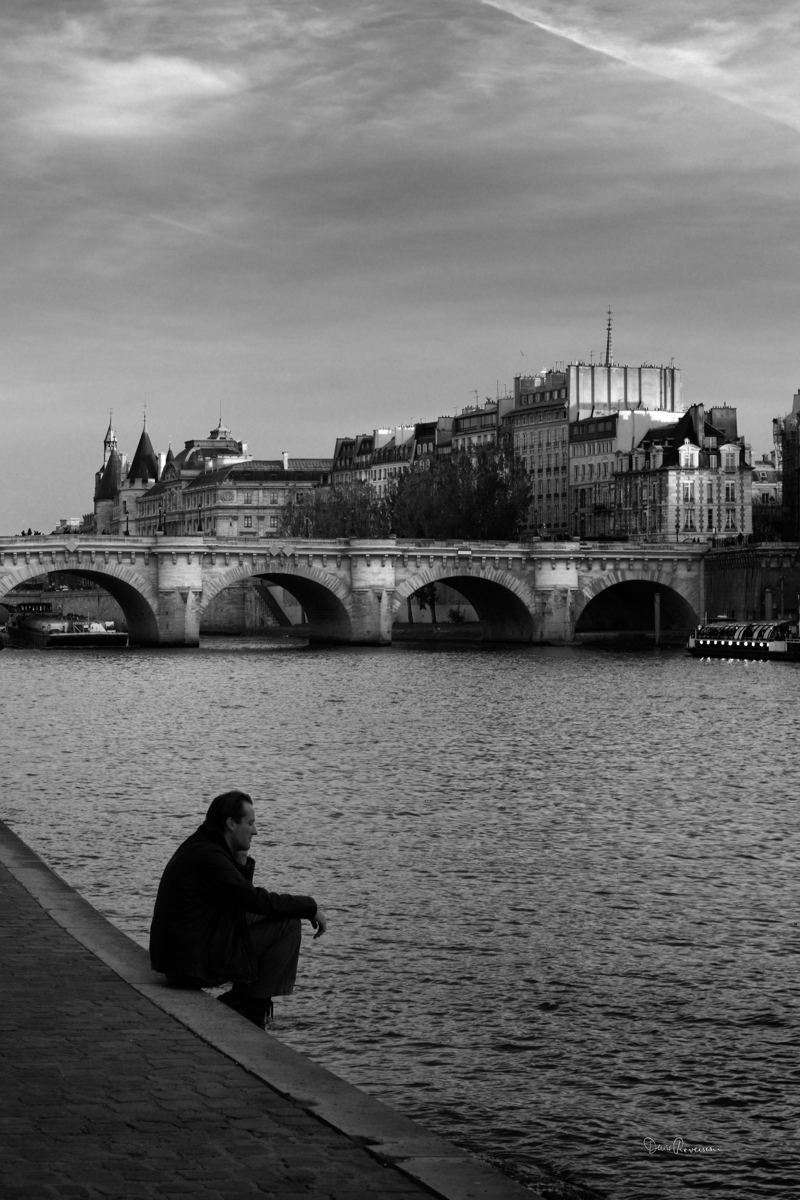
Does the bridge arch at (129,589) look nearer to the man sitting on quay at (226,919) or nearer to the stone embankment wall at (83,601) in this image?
the stone embankment wall at (83,601)

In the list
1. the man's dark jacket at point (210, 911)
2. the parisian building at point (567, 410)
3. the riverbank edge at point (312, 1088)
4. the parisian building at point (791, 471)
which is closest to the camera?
the riverbank edge at point (312, 1088)

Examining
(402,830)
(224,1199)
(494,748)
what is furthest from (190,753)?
(224,1199)

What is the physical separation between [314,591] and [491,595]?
11766 millimetres

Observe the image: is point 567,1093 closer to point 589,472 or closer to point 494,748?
point 494,748

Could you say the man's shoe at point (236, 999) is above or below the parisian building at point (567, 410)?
below

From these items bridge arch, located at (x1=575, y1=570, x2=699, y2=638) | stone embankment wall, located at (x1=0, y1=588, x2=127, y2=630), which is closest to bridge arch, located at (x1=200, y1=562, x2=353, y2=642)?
bridge arch, located at (x1=575, y1=570, x2=699, y2=638)

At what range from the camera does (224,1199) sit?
861cm

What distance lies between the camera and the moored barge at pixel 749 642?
96562 mm

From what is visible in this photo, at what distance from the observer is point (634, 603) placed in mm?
128750

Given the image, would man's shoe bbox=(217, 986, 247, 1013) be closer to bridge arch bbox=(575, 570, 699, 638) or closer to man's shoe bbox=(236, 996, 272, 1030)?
man's shoe bbox=(236, 996, 272, 1030)

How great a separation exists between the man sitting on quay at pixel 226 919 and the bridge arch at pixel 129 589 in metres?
89.6

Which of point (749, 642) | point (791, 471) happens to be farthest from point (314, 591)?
point (791, 471)

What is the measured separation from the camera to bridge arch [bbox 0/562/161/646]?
4045 inches

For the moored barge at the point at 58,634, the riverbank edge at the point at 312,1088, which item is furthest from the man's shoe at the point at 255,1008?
the moored barge at the point at 58,634
